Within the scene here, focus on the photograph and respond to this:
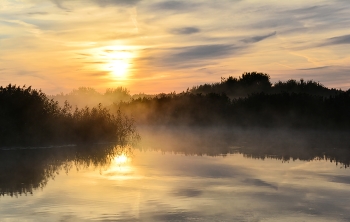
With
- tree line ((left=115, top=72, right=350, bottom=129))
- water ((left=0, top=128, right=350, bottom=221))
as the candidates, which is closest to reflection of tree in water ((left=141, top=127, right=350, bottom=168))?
water ((left=0, top=128, right=350, bottom=221))

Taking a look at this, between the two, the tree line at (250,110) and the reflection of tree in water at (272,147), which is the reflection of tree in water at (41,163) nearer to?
the reflection of tree in water at (272,147)

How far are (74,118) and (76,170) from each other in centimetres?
840

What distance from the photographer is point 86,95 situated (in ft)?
213

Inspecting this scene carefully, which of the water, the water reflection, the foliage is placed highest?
the foliage

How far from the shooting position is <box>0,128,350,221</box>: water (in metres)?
8.38

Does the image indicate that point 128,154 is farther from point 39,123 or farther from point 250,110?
point 250,110

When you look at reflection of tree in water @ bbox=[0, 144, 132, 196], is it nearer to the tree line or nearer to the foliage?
the foliage

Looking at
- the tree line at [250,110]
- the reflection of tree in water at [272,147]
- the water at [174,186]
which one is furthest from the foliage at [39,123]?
the tree line at [250,110]

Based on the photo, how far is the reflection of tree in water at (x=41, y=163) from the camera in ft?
38.2

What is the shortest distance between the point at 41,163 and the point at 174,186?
5.87 metres

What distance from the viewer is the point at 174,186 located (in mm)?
11125

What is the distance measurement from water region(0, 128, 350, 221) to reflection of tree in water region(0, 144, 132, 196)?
2 cm

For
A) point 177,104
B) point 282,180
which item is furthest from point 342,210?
point 177,104

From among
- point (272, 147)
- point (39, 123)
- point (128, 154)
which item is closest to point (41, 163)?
point (128, 154)
